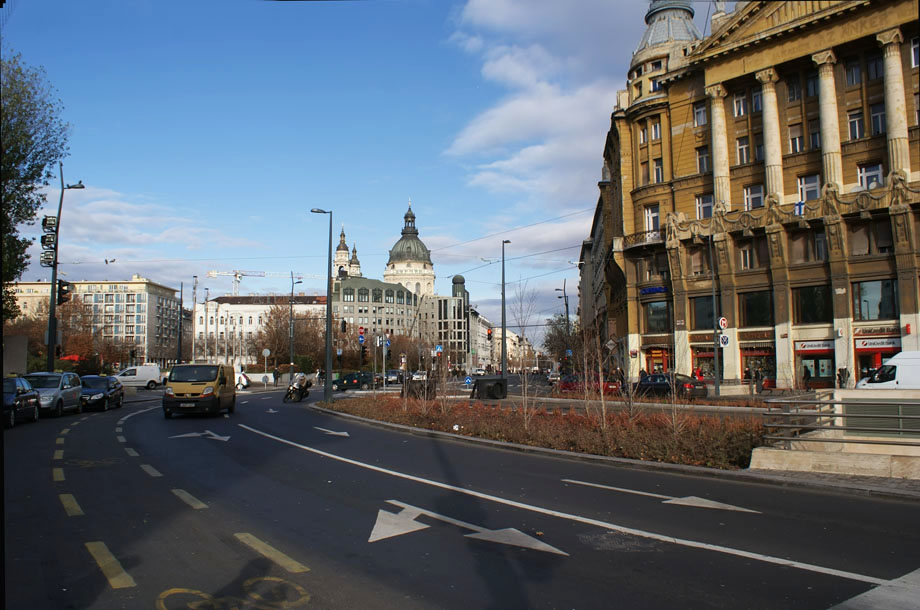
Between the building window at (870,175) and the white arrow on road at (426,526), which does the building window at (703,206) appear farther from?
the white arrow on road at (426,526)

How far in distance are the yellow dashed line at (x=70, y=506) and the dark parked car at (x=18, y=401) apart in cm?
1241

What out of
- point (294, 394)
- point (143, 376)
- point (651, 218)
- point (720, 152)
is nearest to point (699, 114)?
point (720, 152)

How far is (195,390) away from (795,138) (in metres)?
36.4

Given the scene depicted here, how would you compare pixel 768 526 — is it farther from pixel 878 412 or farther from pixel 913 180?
pixel 913 180

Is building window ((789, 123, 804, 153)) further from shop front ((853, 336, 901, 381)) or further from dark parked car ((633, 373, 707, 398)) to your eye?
dark parked car ((633, 373, 707, 398))

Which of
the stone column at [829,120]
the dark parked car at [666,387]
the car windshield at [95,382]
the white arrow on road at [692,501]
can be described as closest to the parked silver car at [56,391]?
the car windshield at [95,382]

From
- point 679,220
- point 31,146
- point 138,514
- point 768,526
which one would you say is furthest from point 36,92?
point 679,220

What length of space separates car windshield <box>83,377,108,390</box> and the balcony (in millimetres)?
33946

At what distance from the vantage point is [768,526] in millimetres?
7727

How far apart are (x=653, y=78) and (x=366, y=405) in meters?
35.1

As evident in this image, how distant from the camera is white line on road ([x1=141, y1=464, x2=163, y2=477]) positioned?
1151cm

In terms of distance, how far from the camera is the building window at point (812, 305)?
39.7 m

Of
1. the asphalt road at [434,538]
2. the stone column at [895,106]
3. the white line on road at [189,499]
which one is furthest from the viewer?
the stone column at [895,106]

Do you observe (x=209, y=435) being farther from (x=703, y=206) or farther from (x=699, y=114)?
(x=699, y=114)
